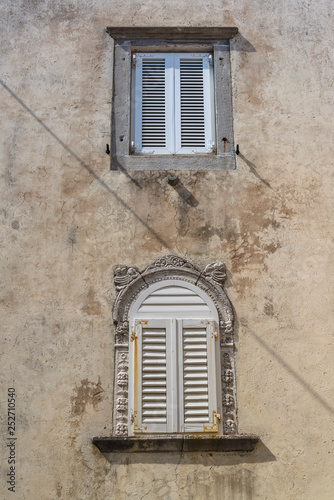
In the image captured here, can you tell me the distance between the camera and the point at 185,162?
810cm

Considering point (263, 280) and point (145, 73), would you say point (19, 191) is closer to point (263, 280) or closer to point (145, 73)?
point (145, 73)

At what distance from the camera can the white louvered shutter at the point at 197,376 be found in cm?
685

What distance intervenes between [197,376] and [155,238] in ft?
5.96

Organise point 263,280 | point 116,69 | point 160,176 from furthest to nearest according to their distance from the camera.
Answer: point 116,69 < point 160,176 < point 263,280

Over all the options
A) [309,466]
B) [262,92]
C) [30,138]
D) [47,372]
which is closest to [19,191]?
[30,138]

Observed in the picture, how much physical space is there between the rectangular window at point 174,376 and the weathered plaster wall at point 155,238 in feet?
1.12

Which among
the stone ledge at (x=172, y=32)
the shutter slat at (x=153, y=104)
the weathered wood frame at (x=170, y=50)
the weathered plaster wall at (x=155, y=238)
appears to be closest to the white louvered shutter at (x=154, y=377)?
the weathered plaster wall at (x=155, y=238)

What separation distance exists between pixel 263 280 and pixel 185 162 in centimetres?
192

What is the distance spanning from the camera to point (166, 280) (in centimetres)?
746

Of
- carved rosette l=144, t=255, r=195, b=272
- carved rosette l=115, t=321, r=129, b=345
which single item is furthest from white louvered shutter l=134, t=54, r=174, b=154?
carved rosette l=115, t=321, r=129, b=345

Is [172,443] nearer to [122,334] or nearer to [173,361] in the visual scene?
[173,361]

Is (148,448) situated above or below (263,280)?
below

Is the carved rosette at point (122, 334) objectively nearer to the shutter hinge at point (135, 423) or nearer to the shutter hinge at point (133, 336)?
the shutter hinge at point (133, 336)

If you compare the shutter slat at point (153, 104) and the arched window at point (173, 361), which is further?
the shutter slat at point (153, 104)
